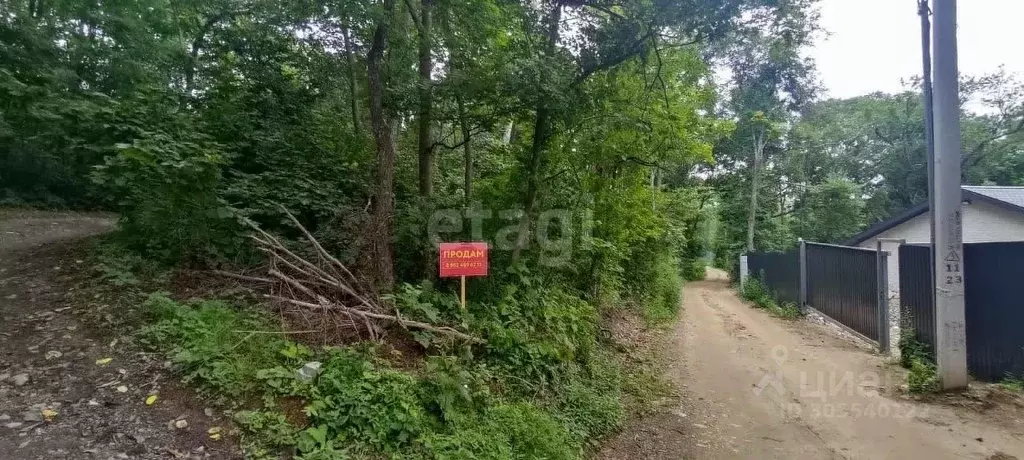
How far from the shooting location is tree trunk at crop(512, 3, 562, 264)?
20.4ft

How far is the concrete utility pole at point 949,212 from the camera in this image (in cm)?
506

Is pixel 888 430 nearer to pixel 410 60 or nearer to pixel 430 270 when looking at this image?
pixel 430 270

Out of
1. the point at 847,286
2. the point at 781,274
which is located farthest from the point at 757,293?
the point at 847,286

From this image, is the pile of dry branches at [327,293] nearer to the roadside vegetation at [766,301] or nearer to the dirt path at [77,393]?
the dirt path at [77,393]

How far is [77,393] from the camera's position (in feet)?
11.8

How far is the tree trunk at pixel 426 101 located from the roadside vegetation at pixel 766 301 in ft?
29.7

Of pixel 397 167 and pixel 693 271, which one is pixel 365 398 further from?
pixel 693 271

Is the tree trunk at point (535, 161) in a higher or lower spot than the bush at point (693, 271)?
higher

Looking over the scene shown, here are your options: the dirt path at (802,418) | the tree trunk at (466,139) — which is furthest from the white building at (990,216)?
the tree trunk at (466,139)

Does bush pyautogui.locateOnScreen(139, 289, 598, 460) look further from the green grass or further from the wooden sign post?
the wooden sign post

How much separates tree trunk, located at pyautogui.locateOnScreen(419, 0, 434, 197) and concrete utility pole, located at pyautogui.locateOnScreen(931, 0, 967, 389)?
17.7 ft

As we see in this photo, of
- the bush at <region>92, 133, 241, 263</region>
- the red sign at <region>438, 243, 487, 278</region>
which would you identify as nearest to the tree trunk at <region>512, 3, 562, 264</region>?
the red sign at <region>438, 243, 487, 278</region>

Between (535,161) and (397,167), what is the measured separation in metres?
2.40

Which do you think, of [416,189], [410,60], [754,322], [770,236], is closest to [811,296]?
[754,322]
